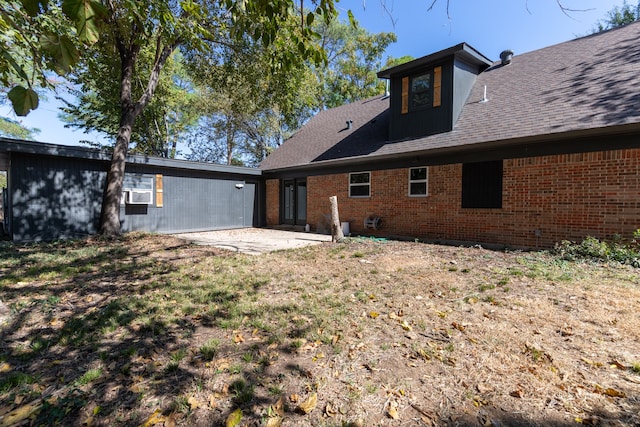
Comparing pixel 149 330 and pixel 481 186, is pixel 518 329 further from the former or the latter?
pixel 481 186

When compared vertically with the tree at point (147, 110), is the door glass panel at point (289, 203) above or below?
below

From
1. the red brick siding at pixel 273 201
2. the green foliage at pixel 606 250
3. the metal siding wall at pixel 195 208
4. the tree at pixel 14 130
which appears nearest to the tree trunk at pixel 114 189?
the metal siding wall at pixel 195 208

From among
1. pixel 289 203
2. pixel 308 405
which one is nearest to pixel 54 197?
pixel 289 203

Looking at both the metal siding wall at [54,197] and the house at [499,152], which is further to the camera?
the metal siding wall at [54,197]

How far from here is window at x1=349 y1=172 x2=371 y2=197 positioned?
1131cm

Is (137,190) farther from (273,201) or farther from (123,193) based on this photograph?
(273,201)

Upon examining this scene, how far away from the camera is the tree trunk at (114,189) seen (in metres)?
9.60

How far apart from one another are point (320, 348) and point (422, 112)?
934 centimetres

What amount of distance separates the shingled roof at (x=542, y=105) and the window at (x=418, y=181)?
81cm

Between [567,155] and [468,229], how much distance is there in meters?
2.85

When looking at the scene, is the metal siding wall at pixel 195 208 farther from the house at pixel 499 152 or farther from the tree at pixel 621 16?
the tree at pixel 621 16

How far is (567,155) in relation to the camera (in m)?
7.25

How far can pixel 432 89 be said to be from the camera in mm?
10117

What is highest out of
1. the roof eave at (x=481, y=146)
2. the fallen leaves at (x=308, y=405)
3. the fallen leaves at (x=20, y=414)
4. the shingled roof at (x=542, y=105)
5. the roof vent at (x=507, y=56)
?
the roof vent at (x=507, y=56)
